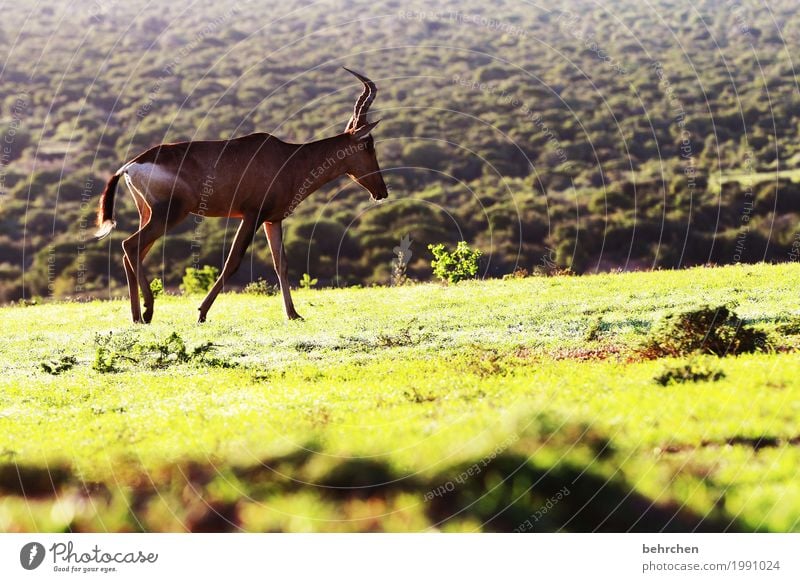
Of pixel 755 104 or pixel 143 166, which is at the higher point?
pixel 143 166

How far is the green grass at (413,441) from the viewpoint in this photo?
931cm

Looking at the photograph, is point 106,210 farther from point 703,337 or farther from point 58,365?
point 703,337

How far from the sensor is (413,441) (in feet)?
32.9

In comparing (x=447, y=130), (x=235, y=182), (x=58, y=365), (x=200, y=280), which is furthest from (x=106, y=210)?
(x=447, y=130)

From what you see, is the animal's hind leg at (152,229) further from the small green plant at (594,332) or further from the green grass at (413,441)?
the small green plant at (594,332)

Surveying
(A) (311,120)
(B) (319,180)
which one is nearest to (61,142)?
(A) (311,120)

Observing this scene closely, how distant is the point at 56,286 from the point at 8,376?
32.5 m

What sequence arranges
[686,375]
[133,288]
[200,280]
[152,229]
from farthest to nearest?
[200,280]
[133,288]
[152,229]
[686,375]

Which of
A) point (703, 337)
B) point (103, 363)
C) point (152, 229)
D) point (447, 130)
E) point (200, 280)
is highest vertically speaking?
point (703, 337)

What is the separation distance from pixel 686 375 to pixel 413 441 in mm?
3906

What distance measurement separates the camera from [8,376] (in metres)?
16.1

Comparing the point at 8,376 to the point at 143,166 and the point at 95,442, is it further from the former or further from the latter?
the point at 95,442

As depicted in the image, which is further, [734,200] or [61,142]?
[61,142]

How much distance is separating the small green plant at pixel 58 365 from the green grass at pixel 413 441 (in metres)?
0.12
